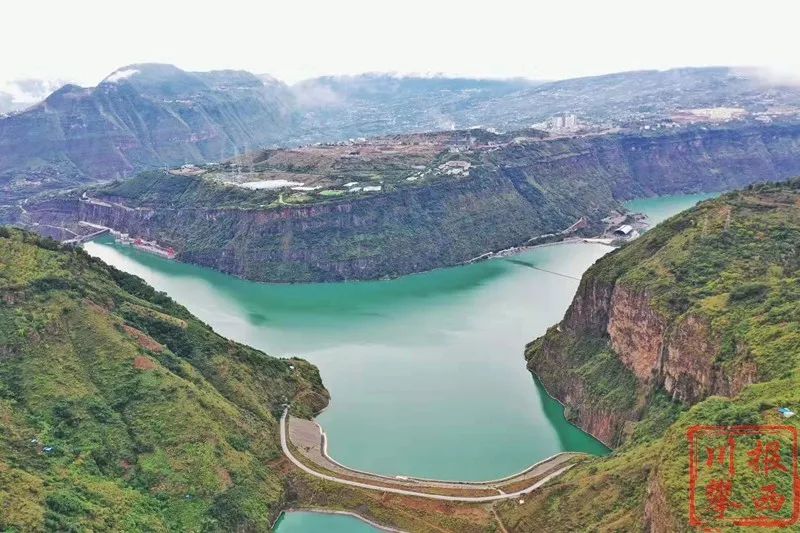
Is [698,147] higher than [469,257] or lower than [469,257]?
higher

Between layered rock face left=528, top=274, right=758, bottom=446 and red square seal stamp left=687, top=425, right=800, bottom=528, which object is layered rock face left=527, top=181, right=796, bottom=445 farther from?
red square seal stamp left=687, top=425, right=800, bottom=528

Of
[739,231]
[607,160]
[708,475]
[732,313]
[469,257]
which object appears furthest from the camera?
[607,160]

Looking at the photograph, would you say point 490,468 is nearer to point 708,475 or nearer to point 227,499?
point 227,499

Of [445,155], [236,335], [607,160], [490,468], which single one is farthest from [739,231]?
[607,160]

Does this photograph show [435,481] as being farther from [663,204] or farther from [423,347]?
[663,204]

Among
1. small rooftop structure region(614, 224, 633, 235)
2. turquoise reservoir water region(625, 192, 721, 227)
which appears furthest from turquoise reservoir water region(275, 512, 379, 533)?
turquoise reservoir water region(625, 192, 721, 227)

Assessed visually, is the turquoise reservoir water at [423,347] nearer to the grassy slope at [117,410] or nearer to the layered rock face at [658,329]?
the layered rock face at [658,329]

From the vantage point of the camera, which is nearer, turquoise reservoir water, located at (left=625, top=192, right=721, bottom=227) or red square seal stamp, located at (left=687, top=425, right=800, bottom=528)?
red square seal stamp, located at (left=687, top=425, right=800, bottom=528)
